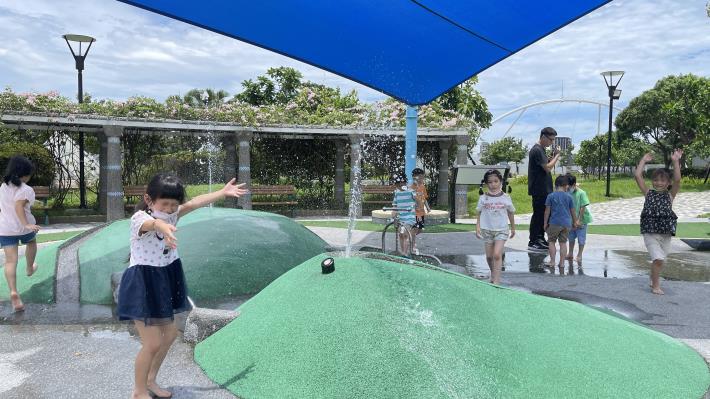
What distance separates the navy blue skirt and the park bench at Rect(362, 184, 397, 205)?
50.7ft

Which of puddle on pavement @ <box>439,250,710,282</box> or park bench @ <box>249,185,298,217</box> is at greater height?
park bench @ <box>249,185,298,217</box>

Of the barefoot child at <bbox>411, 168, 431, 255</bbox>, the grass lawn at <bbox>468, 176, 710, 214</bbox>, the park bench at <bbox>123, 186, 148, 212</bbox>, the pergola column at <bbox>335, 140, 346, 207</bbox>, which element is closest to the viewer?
the barefoot child at <bbox>411, 168, 431, 255</bbox>

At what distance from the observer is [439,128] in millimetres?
17297

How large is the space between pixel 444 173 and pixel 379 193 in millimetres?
2416

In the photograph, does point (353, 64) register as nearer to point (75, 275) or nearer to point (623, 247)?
point (75, 275)

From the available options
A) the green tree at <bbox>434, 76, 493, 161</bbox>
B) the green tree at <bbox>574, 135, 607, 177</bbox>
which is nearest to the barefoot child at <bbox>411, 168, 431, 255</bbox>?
the green tree at <bbox>434, 76, 493, 161</bbox>

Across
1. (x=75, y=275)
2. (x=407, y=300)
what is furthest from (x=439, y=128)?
(x=407, y=300)

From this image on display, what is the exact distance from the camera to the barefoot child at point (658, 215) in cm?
589

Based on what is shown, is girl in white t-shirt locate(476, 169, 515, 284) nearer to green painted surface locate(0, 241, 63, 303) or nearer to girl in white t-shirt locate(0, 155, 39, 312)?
girl in white t-shirt locate(0, 155, 39, 312)

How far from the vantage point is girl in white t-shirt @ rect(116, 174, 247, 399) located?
3029 mm

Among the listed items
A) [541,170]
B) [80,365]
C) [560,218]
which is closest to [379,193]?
[541,170]

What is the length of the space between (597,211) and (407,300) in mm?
19810

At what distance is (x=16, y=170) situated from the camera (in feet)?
16.6

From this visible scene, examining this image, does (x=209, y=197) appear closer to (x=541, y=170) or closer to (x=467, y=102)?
(x=541, y=170)
